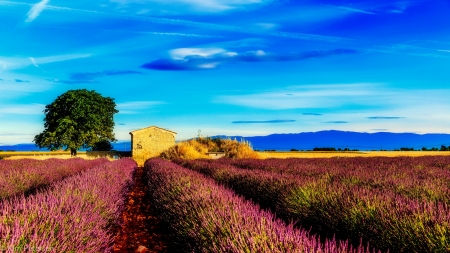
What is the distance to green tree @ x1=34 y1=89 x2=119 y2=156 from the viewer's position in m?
38.0

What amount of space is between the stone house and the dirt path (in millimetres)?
28016

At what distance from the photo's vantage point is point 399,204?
167 inches

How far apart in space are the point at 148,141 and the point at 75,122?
25.2 ft

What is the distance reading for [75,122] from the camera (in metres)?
38.4

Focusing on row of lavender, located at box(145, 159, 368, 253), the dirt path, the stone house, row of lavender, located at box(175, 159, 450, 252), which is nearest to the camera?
row of lavender, located at box(145, 159, 368, 253)

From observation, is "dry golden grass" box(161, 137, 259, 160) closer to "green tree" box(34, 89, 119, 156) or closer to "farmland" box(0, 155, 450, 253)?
"green tree" box(34, 89, 119, 156)

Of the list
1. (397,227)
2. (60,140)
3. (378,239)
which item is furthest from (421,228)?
(60,140)

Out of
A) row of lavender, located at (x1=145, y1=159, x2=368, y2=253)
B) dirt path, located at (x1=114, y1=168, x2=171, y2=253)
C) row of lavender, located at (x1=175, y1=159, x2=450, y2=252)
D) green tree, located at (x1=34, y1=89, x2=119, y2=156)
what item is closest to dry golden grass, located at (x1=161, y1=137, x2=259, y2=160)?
green tree, located at (x1=34, y1=89, x2=119, y2=156)

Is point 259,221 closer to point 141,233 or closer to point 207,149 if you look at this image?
point 141,233

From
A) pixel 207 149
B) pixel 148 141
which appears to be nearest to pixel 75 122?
pixel 148 141

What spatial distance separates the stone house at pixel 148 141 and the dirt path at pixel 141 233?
2802cm

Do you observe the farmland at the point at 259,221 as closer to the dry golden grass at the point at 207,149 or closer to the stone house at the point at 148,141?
the dry golden grass at the point at 207,149

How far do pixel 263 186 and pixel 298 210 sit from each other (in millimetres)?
1713

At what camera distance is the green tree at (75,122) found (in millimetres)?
37969
